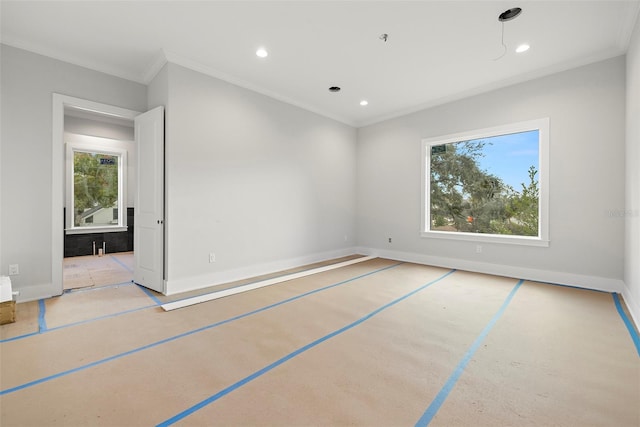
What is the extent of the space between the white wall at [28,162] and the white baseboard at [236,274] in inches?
59.5

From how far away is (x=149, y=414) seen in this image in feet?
5.13

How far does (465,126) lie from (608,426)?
15.0 feet

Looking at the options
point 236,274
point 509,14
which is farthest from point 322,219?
point 509,14

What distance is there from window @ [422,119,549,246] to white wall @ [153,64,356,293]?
2.07m

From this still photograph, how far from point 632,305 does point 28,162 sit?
23.0 ft

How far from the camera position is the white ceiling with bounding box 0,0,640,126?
283 centimetres

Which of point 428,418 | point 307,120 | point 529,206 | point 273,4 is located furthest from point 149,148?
point 529,206

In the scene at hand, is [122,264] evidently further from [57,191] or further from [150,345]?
[150,345]

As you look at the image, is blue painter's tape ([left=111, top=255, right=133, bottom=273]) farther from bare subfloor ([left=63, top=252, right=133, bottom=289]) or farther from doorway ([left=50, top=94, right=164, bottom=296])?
doorway ([left=50, top=94, right=164, bottom=296])

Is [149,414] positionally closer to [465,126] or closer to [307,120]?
[307,120]

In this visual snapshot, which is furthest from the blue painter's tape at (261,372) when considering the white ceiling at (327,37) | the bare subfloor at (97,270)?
the bare subfloor at (97,270)

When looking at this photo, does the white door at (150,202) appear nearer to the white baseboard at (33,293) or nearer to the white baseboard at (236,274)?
the white baseboard at (236,274)

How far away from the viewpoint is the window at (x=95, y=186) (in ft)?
20.8

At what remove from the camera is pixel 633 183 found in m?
3.04
